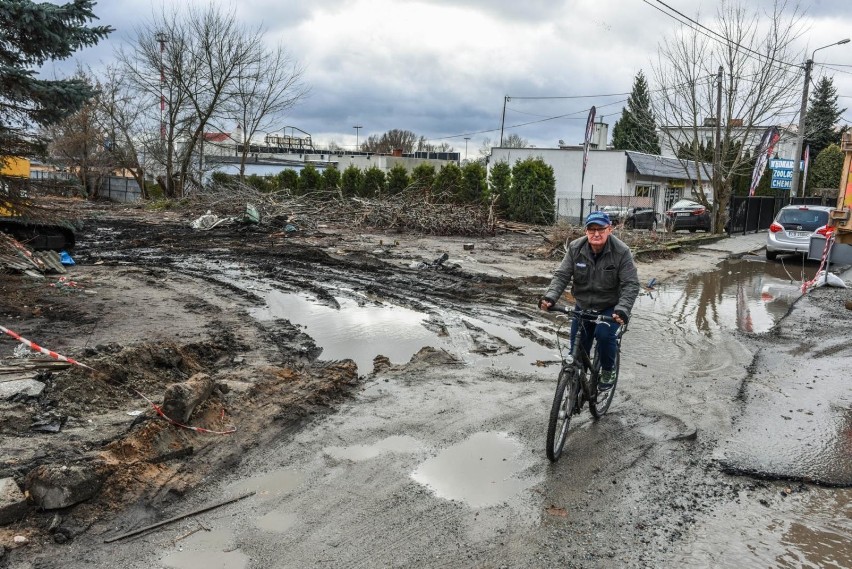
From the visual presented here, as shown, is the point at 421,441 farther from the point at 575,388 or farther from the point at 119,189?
the point at 119,189

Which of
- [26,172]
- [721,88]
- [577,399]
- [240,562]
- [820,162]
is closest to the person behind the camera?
[240,562]

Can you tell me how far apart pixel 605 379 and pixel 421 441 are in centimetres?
181

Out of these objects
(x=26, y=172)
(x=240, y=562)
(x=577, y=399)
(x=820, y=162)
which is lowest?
(x=240, y=562)

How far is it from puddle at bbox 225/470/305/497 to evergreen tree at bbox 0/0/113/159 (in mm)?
7165

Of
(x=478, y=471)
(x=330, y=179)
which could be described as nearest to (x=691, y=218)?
(x=330, y=179)

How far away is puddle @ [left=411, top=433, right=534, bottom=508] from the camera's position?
470cm

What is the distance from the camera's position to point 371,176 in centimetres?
3869

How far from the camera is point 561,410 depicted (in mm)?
5238

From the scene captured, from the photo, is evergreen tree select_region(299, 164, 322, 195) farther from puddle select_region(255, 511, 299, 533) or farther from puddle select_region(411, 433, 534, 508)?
puddle select_region(255, 511, 299, 533)

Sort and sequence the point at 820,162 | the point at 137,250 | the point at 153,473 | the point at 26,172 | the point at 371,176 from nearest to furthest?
the point at 153,473 → the point at 26,172 → the point at 137,250 → the point at 371,176 → the point at 820,162

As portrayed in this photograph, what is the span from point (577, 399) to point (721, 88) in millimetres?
25531

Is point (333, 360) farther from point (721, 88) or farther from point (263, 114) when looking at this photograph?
point (263, 114)

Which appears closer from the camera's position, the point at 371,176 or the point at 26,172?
the point at 26,172

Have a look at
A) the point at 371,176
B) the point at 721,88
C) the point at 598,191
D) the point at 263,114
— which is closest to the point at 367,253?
the point at 721,88
